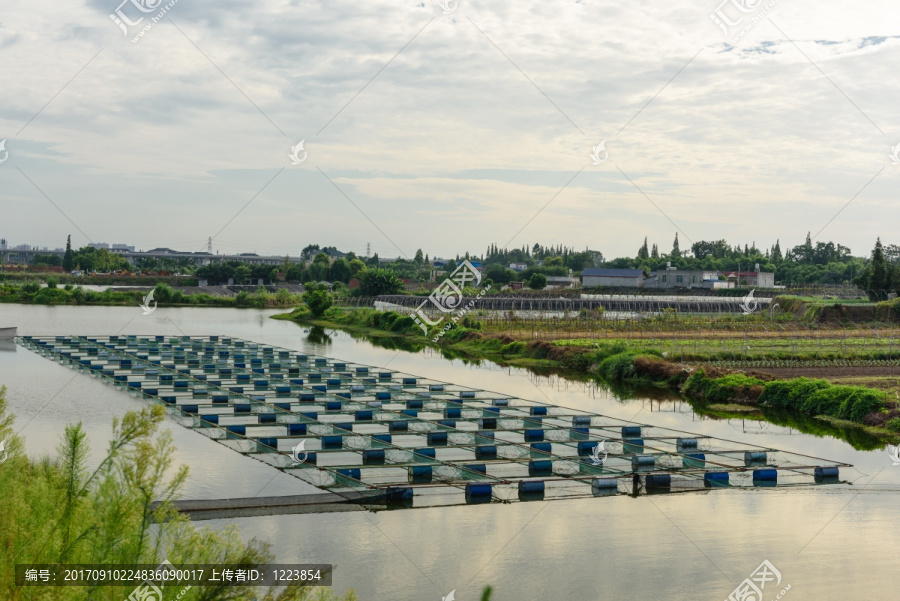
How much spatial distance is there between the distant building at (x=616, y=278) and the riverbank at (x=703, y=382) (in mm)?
24942

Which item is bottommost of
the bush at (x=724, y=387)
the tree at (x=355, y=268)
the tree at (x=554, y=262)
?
the bush at (x=724, y=387)

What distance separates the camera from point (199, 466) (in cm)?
1277

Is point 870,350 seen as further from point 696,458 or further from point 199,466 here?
point 199,466

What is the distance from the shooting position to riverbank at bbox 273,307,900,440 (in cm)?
1770

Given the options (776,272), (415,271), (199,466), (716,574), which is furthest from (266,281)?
(716,574)

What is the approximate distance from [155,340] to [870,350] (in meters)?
25.2

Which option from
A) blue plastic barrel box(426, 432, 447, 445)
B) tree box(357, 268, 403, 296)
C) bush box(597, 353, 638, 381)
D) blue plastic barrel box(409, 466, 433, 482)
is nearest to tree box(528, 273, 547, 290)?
tree box(357, 268, 403, 296)

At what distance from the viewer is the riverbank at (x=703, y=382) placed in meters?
17.7

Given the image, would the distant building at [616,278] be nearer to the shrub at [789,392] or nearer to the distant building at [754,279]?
the distant building at [754,279]

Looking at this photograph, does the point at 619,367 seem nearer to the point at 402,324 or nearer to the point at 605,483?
the point at 605,483

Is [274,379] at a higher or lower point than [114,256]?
lower

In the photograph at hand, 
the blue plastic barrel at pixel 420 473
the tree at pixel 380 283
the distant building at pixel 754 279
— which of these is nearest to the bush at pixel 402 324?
the tree at pixel 380 283

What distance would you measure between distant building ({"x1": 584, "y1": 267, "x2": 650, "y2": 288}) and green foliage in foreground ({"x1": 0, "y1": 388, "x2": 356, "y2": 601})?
56060mm

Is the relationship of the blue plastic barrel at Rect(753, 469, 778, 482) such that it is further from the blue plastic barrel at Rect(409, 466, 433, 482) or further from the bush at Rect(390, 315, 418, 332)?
the bush at Rect(390, 315, 418, 332)
